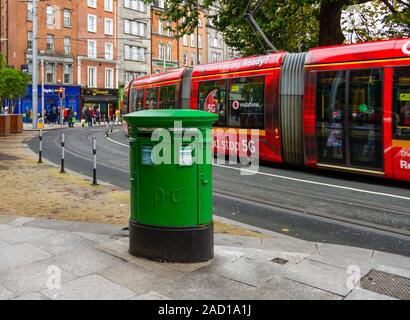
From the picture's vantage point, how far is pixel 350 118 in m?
11.1

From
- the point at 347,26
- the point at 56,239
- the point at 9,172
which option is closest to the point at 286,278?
the point at 56,239

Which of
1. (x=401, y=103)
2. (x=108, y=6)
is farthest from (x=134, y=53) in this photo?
(x=401, y=103)

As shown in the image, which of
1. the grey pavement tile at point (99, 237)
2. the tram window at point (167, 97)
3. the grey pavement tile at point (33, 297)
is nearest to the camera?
the grey pavement tile at point (33, 297)

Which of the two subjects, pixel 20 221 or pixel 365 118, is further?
pixel 365 118

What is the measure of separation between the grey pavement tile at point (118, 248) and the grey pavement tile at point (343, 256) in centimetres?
204

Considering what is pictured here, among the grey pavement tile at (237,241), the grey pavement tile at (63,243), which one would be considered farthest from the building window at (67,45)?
the grey pavement tile at (237,241)

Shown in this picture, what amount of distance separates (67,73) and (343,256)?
4944 centimetres

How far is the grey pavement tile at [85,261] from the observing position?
182 inches

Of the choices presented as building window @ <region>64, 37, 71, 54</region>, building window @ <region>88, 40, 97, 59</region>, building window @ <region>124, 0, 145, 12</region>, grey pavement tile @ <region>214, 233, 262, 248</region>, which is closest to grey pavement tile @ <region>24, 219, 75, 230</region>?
grey pavement tile @ <region>214, 233, 262, 248</region>

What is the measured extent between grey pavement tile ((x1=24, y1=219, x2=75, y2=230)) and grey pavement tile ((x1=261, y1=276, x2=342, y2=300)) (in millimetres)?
3250

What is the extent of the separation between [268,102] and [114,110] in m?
45.9

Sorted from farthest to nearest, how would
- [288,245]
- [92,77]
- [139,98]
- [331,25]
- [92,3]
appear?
[92,77] < [92,3] < [139,98] < [331,25] < [288,245]

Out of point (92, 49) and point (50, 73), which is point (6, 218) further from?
point (92, 49)

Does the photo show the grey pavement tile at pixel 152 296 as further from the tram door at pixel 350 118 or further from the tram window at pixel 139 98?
the tram window at pixel 139 98
